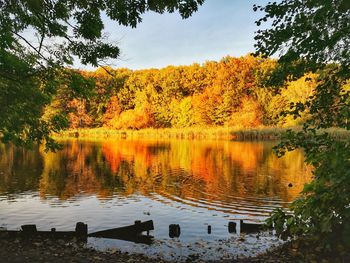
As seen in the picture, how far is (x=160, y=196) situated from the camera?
1008 inches

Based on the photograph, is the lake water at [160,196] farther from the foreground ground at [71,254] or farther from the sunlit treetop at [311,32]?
the sunlit treetop at [311,32]

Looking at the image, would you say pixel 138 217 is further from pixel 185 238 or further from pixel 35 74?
pixel 35 74

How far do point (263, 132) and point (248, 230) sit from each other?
188ft

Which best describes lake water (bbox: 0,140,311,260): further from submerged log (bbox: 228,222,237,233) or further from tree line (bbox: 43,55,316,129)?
tree line (bbox: 43,55,316,129)

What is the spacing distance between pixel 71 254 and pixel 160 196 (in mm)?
13161

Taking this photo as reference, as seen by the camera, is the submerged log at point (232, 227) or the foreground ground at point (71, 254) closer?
the foreground ground at point (71, 254)

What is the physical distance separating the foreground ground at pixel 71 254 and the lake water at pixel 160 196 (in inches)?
65.4

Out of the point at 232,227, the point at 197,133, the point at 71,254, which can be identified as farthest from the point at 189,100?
the point at 71,254

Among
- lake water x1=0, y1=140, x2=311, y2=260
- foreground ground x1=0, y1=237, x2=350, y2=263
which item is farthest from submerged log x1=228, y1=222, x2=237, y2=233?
foreground ground x1=0, y1=237, x2=350, y2=263


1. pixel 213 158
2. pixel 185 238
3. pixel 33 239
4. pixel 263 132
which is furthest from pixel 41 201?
pixel 263 132

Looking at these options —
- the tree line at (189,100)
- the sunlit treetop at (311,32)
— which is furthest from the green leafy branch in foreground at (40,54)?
the tree line at (189,100)

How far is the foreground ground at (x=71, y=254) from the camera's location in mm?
11023

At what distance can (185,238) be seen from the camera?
658 inches

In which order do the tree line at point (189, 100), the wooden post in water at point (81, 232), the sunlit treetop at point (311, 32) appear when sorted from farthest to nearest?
the tree line at point (189, 100), the wooden post in water at point (81, 232), the sunlit treetop at point (311, 32)
